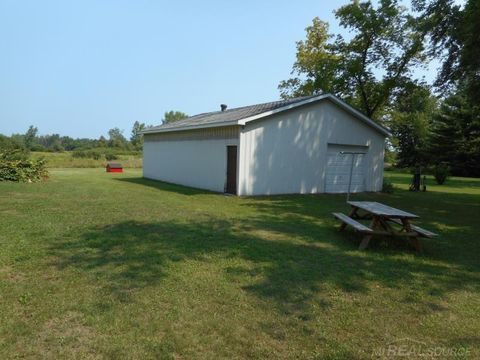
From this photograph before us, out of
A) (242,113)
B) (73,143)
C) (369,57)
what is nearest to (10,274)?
(242,113)

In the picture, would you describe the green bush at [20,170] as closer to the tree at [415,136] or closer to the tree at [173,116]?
the tree at [415,136]

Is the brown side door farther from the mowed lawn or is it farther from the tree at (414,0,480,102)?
the tree at (414,0,480,102)

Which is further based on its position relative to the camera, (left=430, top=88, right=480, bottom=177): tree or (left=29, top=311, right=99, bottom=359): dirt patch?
(left=430, top=88, right=480, bottom=177): tree

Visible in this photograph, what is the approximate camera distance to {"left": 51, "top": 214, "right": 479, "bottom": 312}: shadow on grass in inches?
173

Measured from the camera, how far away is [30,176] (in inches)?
674

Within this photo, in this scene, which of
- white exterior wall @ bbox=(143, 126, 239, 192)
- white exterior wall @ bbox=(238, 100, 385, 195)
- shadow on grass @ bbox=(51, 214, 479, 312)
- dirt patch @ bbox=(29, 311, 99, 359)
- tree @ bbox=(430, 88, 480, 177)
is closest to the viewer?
dirt patch @ bbox=(29, 311, 99, 359)

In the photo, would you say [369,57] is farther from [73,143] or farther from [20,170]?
[73,143]

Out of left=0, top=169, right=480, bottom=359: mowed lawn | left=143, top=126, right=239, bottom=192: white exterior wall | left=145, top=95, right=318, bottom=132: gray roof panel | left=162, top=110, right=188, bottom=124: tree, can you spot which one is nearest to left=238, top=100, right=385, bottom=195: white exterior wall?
left=145, top=95, right=318, bottom=132: gray roof panel

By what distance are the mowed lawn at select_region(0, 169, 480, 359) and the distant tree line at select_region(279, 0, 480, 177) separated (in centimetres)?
721

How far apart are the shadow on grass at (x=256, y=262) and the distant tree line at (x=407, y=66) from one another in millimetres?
8555

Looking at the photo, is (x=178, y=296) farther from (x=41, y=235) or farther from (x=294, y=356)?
(x=41, y=235)

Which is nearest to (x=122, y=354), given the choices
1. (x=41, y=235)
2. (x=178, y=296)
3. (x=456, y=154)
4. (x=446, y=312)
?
(x=178, y=296)

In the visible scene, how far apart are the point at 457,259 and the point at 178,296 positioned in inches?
184

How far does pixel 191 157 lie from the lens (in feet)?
55.3
